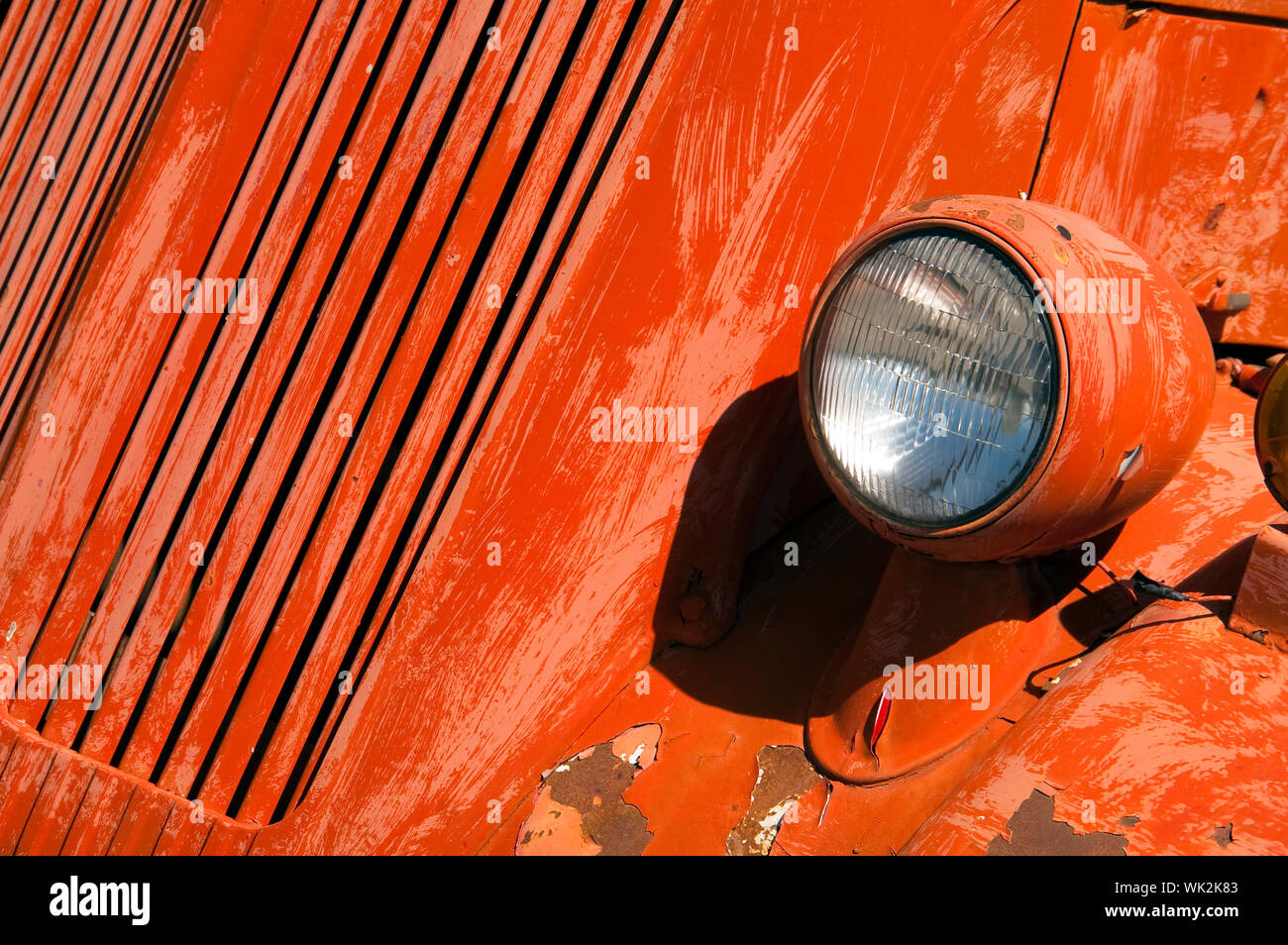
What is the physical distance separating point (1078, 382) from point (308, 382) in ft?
3.65

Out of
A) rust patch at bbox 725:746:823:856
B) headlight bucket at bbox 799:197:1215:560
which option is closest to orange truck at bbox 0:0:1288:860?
rust patch at bbox 725:746:823:856

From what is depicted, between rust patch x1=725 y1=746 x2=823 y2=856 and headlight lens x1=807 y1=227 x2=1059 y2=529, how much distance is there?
42cm

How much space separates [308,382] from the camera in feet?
5.32

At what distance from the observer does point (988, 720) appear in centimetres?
136

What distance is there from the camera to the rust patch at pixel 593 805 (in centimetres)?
142

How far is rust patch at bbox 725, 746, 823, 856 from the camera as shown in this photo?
4.51 feet

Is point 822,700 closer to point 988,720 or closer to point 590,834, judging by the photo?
point 988,720

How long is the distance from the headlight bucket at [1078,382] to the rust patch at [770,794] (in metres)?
0.38

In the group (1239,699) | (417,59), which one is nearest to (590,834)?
(1239,699)

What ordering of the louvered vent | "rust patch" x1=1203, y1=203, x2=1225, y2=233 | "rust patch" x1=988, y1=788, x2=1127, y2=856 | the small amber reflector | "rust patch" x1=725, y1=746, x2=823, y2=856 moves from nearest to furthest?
1. "rust patch" x1=988, y1=788, x2=1127, y2=856
2. the small amber reflector
3. "rust patch" x1=725, y1=746, x2=823, y2=856
4. the louvered vent
5. "rust patch" x1=1203, y1=203, x2=1225, y2=233

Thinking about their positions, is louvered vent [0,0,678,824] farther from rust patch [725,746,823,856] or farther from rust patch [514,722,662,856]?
rust patch [725,746,823,856]

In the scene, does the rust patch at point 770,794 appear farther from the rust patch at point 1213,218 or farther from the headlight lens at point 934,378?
the rust patch at point 1213,218

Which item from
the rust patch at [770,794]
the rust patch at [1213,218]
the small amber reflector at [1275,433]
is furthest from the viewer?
the rust patch at [1213,218]

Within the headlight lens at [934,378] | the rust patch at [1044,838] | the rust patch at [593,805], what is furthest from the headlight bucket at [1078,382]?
the rust patch at [593,805]
